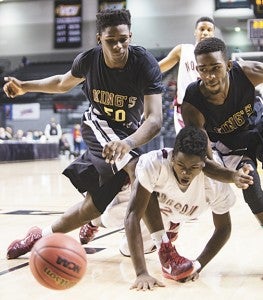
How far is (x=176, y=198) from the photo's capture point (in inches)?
127

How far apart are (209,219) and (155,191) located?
94.8 inches

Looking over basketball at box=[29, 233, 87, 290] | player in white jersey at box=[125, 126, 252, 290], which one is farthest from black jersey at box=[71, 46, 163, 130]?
basketball at box=[29, 233, 87, 290]

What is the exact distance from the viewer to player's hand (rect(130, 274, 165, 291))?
281 centimetres

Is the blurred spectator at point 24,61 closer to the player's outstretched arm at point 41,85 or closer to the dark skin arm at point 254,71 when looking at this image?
the player's outstretched arm at point 41,85

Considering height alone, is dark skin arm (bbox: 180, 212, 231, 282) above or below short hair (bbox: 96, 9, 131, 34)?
below

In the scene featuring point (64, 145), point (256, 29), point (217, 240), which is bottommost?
point (64, 145)

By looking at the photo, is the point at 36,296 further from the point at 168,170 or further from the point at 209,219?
the point at 209,219

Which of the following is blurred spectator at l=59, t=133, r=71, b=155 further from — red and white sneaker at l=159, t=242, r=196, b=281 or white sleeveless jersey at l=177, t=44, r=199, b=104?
red and white sneaker at l=159, t=242, r=196, b=281

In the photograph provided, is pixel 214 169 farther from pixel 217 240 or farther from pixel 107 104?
pixel 107 104

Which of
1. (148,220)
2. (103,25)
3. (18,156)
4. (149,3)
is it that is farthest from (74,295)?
(149,3)

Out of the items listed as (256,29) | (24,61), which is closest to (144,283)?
(256,29)

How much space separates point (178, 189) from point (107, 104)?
76cm

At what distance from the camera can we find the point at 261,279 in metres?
3.07

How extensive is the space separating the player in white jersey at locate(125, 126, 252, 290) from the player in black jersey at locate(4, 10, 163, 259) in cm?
25
